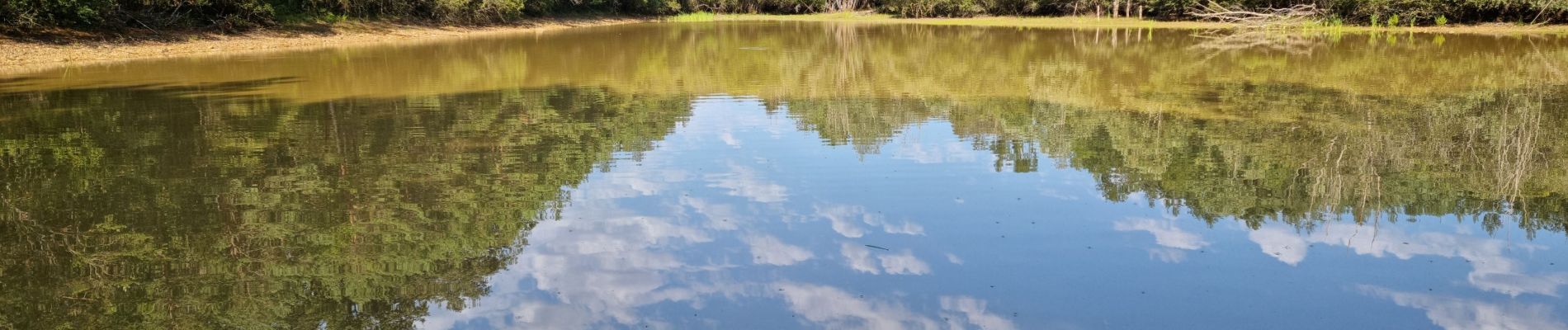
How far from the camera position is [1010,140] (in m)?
10.2

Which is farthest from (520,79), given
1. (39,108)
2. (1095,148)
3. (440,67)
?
(1095,148)

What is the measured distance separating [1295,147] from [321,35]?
25647 mm

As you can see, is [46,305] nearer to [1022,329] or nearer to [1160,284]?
[1022,329]

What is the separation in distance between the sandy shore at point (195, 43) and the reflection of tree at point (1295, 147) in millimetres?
14864

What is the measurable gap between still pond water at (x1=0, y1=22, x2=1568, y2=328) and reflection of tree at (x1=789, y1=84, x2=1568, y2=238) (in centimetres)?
5

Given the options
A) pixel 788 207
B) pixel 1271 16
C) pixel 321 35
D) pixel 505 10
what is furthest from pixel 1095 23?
pixel 788 207

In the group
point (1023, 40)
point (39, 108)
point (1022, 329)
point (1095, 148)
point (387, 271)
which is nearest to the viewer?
point (1022, 329)

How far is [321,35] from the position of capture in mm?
28219

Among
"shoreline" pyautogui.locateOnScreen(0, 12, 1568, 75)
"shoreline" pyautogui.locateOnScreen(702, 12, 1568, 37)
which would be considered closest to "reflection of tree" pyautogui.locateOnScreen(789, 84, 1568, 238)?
"shoreline" pyautogui.locateOnScreen(0, 12, 1568, 75)

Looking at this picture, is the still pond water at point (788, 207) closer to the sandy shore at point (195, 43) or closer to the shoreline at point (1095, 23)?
the sandy shore at point (195, 43)

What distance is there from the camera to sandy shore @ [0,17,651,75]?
1919cm

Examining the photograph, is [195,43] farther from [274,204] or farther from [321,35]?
[274,204]

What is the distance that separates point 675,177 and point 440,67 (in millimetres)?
12482

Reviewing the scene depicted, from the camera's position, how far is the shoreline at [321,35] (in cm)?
1961
